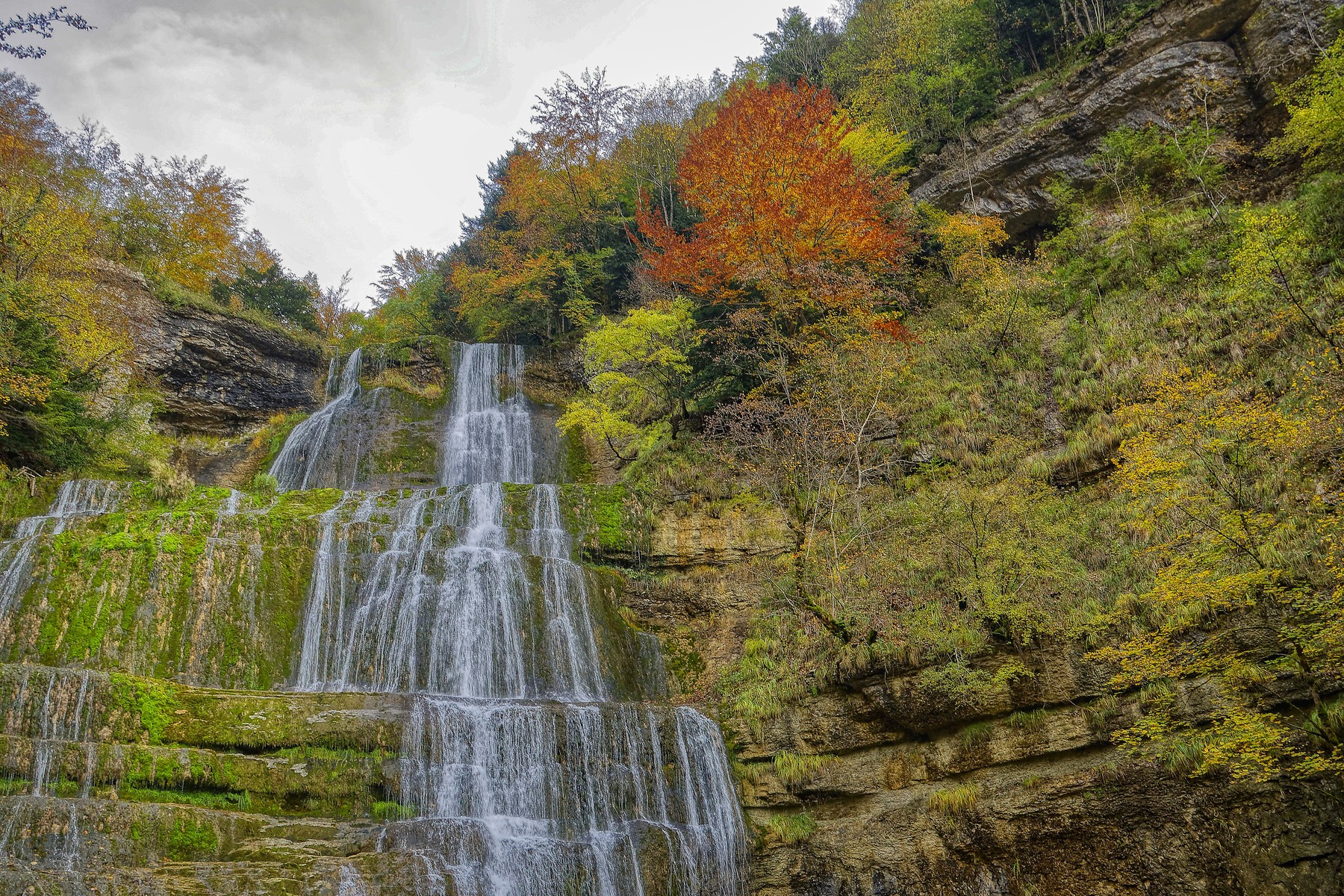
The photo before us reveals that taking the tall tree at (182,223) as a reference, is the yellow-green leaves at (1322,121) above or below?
below

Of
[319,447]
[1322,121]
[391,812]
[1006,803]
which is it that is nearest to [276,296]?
[319,447]

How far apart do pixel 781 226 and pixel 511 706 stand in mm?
13094

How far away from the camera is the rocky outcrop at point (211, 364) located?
77.3 ft

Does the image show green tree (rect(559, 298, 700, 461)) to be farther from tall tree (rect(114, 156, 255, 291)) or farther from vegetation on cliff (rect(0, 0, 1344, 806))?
tall tree (rect(114, 156, 255, 291))

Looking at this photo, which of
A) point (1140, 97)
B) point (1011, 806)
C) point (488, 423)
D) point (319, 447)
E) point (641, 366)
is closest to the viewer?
point (1011, 806)

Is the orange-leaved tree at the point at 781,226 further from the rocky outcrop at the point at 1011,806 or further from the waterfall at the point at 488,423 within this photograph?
the rocky outcrop at the point at 1011,806

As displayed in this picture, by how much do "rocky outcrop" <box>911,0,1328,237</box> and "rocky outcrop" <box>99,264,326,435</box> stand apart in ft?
79.0

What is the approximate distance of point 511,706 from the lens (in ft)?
36.9

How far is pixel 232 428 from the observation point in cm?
2506

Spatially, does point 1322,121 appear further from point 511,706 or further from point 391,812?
point 391,812

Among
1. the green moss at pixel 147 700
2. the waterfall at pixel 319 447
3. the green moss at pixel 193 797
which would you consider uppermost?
the waterfall at pixel 319 447

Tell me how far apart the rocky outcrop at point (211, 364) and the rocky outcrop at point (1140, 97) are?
79.0ft

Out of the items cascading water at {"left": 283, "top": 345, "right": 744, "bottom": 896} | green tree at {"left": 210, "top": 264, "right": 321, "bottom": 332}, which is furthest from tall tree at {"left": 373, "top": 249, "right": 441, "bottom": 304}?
cascading water at {"left": 283, "top": 345, "right": 744, "bottom": 896}

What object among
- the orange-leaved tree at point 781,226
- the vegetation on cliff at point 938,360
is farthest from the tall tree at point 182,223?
the orange-leaved tree at point 781,226
